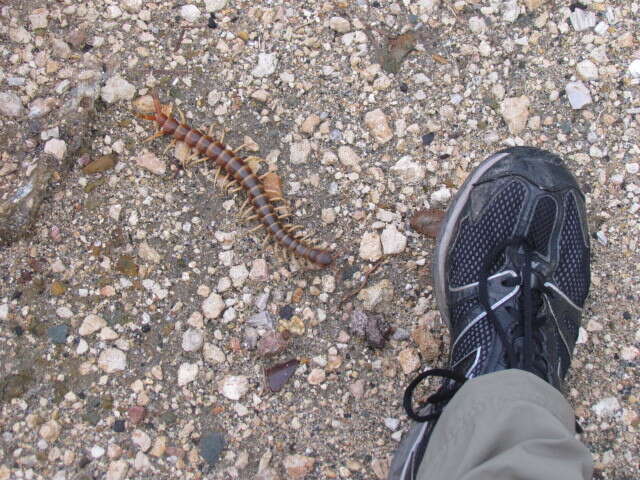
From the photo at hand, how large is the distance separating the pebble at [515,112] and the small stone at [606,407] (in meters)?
1.93

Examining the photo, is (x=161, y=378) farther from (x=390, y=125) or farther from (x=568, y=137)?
(x=568, y=137)

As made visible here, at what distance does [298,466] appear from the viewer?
3.76 meters

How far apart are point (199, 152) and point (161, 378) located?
1606mm

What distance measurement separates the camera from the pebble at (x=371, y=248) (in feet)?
13.5

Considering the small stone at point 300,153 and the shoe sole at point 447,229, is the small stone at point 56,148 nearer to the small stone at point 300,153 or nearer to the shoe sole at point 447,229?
the small stone at point 300,153

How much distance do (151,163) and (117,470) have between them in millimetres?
2100

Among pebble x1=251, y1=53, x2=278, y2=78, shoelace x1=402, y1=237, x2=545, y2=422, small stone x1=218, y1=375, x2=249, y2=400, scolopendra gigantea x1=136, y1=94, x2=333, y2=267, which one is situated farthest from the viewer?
pebble x1=251, y1=53, x2=278, y2=78

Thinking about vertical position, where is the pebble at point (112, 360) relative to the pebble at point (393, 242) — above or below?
below

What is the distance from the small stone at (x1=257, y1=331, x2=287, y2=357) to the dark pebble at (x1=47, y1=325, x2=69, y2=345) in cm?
130

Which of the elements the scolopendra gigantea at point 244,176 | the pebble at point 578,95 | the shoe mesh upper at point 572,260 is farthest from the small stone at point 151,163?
the pebble at point 578,95

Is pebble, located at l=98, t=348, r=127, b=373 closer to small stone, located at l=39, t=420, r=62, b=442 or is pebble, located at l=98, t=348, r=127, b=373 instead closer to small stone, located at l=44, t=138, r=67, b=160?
small stone, located at l=39, t=420, r=62, b=442

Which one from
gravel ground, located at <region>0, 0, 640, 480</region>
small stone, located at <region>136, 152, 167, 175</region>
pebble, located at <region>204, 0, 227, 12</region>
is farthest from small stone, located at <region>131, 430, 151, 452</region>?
pebble, located at <region>204, 0, 227, 12</region>

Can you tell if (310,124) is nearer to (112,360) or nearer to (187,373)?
(187,373)

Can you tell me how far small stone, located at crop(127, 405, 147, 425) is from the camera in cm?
383
